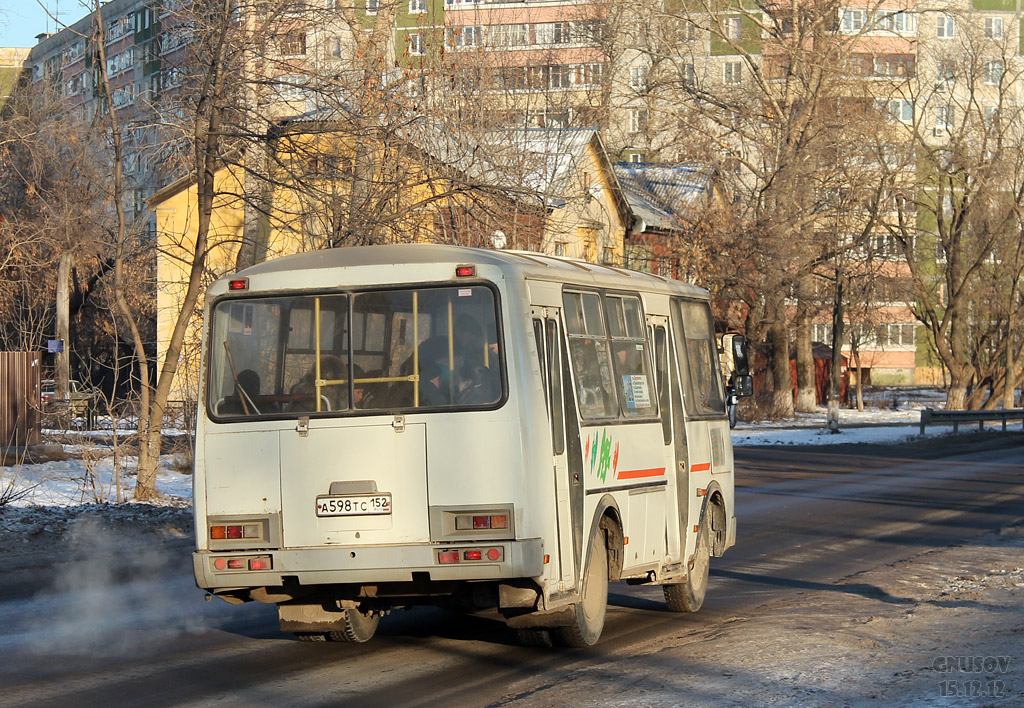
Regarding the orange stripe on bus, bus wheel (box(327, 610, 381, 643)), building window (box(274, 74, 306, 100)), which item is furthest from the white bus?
building window (box(274, 74, 306, 100))

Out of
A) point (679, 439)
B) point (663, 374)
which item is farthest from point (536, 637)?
point (663, 374)

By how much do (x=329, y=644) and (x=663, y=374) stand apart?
11.2 ft

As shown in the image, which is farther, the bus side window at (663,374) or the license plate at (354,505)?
the bus side window at (663,374)

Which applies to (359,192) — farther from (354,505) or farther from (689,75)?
(689,75)

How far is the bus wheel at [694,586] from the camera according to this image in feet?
35.4

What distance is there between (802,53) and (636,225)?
42.2 ft

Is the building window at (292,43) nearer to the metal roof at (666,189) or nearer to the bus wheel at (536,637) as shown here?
the bus wheel at (536,637)

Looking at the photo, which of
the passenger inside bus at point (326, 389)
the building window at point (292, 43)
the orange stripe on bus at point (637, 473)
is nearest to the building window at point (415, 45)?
the building window at point (292, 43)

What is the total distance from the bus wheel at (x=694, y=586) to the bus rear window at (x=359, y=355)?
11.1ft

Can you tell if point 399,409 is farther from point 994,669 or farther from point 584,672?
point 994,669

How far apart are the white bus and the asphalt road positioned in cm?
42

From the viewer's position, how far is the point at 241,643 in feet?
31.5

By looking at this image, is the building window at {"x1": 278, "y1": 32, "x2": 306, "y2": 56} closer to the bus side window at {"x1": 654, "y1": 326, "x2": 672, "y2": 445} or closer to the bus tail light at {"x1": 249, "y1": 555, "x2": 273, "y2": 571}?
the bus side window at {"x1": 654, "y1": 326, "x2": 672, "y2": 445}

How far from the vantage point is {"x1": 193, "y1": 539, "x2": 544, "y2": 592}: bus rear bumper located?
26.1ft
